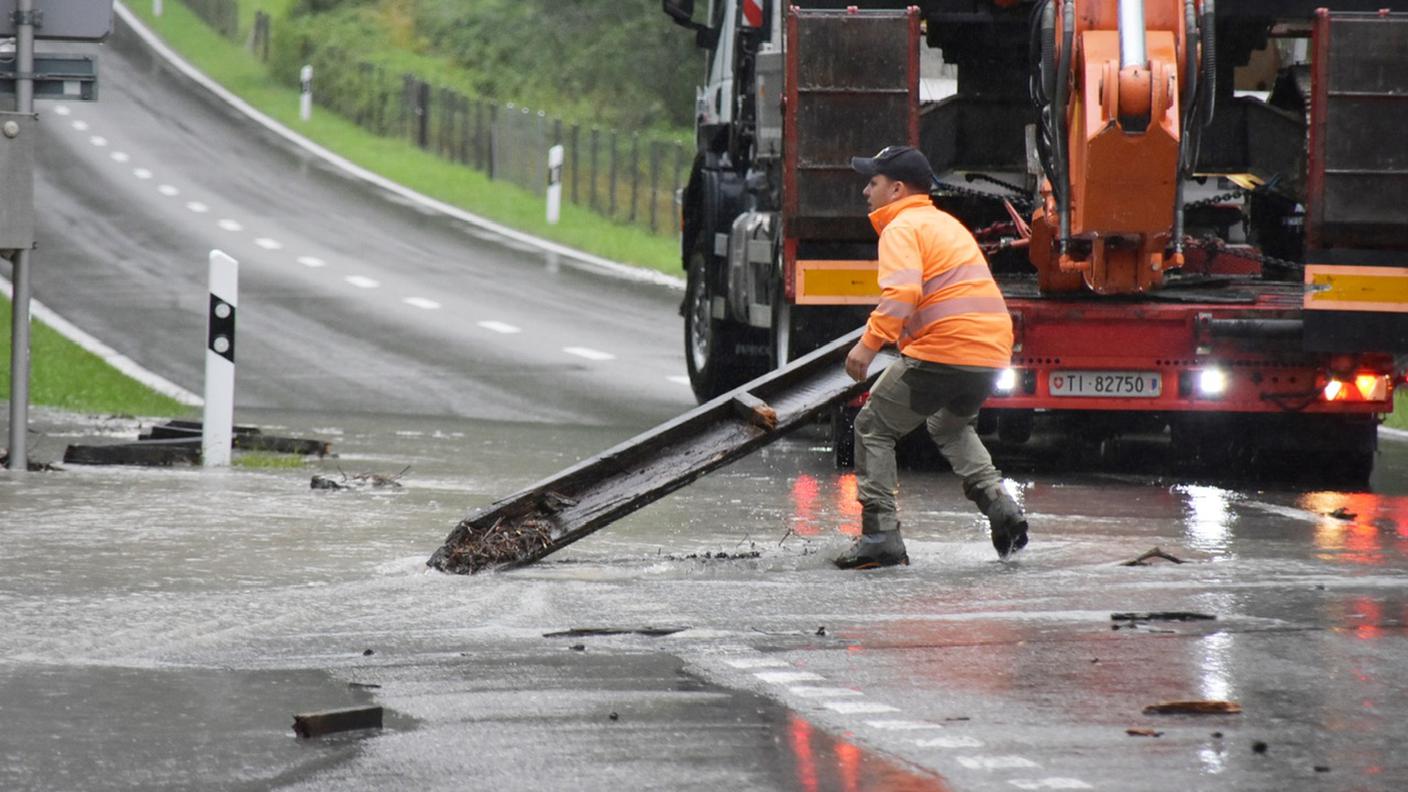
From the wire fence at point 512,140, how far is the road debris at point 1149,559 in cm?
2855

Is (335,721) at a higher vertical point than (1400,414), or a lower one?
higher

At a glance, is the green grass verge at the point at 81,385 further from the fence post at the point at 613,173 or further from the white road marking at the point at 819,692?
the fence post at the point at 613,173

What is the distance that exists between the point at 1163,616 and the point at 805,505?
3.99 m

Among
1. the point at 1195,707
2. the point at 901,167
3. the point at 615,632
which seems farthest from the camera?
the point at 901,167

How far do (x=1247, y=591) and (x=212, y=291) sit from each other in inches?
247

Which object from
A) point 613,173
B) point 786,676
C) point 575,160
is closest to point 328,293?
point 613,173

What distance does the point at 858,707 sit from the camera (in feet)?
22.0

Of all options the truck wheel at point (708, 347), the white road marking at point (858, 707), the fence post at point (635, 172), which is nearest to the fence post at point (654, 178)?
the fence post at point (635, 172)

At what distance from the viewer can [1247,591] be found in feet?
A: 29.4

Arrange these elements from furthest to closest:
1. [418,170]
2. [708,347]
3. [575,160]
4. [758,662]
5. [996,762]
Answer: [418,170], [575,160], [708,347], [758,662], [996,762]

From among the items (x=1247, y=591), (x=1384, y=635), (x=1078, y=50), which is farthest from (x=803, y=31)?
(x=1384, y=635)

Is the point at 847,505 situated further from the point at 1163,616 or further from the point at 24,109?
the point at 24,109

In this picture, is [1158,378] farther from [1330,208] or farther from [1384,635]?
[1384,635]

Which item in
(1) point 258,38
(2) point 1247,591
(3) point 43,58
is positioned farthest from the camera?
(1) point 258,38
